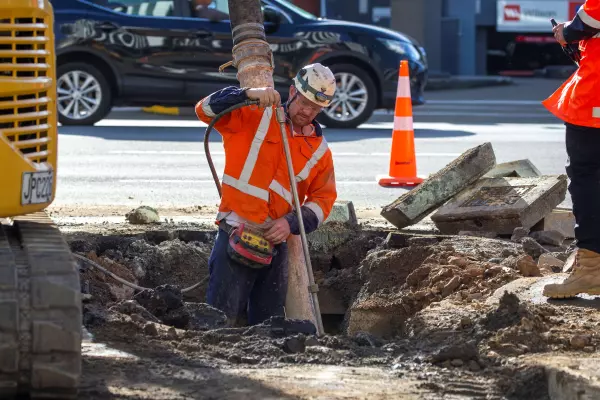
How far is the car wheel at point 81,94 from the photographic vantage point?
16406 millimetres

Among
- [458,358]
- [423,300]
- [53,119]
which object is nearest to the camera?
[53,119]

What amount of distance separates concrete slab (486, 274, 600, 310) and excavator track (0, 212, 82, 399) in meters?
2.83

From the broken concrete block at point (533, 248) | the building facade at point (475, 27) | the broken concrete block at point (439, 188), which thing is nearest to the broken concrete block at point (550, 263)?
the broken concrete block at point (533, 248)

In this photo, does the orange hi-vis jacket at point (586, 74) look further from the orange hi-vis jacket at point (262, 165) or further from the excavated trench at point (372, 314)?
the orange hi-vis jacket at point (262, 165)

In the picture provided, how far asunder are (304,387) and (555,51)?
22.4 metres

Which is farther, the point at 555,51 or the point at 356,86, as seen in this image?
the point at 555,51

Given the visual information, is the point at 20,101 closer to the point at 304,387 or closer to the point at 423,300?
the point at 304,387

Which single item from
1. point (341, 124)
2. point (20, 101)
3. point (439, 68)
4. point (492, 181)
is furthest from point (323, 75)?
point (439, 68)

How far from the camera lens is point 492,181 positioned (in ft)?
31.5

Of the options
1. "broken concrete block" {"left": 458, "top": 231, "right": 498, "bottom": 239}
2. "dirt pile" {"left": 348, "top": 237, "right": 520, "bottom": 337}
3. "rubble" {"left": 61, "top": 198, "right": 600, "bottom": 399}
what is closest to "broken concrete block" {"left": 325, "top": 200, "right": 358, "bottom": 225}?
"rubble" {"left": 61, "top": 198, "right": 600, "bottom": 399}

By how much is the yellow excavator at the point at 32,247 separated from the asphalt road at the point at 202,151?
19.6ft

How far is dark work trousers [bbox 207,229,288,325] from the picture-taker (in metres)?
7.16

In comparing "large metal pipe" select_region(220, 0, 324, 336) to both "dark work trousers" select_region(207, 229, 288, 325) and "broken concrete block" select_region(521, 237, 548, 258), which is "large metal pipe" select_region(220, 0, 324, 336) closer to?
"dark work trousers" select_region(207, 229, 288, 325)

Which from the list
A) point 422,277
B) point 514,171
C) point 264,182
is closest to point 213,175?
point 264,182
